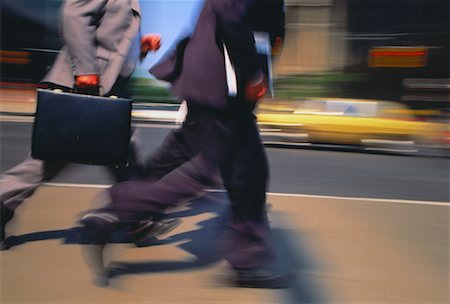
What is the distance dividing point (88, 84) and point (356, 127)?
6257 mm

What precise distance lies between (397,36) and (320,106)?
163 inches

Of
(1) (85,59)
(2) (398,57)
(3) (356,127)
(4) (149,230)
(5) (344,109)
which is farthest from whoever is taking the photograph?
(2) (398,57)

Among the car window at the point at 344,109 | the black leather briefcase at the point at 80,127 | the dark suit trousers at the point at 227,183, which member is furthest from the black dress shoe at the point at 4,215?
the car window at the point at 344,109

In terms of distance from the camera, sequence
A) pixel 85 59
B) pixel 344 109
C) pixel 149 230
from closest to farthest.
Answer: pixel 85 59
pixel 149 230
pixel 344 109

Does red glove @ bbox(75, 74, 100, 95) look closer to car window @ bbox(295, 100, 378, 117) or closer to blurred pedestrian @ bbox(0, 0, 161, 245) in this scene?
blurred pedestrian @ bbox(0, 0, 161, 245)

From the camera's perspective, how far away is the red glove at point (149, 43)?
3.61 metres

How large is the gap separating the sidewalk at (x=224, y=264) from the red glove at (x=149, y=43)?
120cm

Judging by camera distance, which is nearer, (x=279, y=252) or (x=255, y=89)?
(x=255, y=89)

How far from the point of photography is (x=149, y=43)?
361 centimetres

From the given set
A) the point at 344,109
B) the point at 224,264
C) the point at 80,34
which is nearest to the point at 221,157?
the point at 224,264

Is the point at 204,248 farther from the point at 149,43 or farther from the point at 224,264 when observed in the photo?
the point at 149,43

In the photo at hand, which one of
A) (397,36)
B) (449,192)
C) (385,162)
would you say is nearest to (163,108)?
(397,36)

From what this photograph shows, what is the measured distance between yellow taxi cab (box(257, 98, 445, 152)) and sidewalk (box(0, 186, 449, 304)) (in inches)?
170

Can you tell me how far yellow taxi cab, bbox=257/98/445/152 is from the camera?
884 cm
